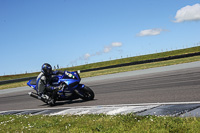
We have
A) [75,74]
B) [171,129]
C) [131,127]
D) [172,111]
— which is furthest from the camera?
[75,74]

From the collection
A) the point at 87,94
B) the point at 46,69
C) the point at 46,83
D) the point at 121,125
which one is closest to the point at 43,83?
the point at 46,83

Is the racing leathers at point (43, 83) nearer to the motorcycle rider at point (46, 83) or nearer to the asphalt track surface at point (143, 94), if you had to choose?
the motorcycle rider at point (46, 83)

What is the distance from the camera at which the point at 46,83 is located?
36.9 feet

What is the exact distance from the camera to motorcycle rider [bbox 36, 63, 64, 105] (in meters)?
10.9

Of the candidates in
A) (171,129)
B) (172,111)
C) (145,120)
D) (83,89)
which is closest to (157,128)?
(171,129)

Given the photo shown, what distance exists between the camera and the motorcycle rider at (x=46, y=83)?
428 inches

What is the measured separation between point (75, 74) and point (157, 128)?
631 centimetres

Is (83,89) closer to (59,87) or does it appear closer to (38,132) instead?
(59,87)

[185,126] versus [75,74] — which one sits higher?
[75,74]

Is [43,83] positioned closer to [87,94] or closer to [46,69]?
[46,69]

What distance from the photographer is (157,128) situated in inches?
190

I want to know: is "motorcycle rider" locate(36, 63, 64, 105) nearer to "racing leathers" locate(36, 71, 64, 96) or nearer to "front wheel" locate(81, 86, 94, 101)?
"racing leathers" locate(36, 71, 64, 96)

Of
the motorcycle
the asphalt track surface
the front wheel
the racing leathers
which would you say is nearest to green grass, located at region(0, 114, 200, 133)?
the asphalt track surface

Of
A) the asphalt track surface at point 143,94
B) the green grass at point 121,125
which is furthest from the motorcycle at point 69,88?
the green grass at point 121,125
